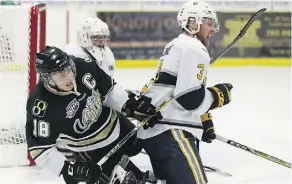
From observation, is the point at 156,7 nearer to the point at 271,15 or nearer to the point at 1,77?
the point at 271,15

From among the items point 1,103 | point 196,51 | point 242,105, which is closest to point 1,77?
point 1,103

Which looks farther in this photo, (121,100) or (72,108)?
(121,100)

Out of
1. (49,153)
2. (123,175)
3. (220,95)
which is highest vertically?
(220,95)

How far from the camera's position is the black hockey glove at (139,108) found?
260cm

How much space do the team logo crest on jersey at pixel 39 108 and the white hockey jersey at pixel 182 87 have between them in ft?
1.62

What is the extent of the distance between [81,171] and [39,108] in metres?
0.30

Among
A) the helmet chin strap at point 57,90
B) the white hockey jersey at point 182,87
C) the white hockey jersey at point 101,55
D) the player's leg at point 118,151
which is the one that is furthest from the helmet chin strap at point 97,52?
the helmet chin strap at point 57,90

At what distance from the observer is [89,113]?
258 centimetres

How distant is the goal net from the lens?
366 centimetres

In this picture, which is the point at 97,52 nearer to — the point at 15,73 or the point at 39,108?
the point at 15,73

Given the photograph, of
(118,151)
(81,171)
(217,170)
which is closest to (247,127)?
(217,170)

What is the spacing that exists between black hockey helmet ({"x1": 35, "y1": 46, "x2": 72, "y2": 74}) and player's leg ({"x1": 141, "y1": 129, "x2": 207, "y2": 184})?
1.80 feet

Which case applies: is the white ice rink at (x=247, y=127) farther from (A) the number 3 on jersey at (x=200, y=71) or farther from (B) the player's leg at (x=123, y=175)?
(A) the number 3 on jersey at (x=200, y=71)

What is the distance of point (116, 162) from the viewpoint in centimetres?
278
